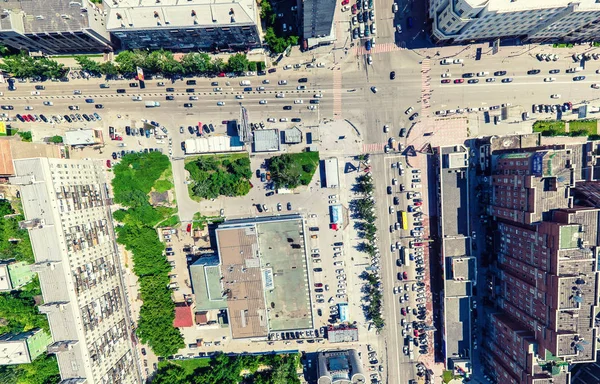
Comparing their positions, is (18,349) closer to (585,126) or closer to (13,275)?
(13,275)

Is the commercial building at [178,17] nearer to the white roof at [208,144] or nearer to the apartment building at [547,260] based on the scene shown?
the white roof at [208,144]

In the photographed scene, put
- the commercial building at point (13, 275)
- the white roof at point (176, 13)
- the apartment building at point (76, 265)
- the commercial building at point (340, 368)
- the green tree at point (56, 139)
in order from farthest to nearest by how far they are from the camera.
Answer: the green tree at point (56, 139), the commercial building at point (13, 275), the commercial building at point (340, 368), the white roof at point (176, 13), the apartment building at point (76, 265)

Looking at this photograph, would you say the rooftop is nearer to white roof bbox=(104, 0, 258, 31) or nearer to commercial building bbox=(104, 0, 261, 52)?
commercial building bbox=(104, 0, 261, 52)

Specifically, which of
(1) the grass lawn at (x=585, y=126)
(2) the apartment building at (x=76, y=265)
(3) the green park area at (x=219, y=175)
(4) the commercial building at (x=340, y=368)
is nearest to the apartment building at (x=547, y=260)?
(1) the grass lawn at (x=585, y=126)

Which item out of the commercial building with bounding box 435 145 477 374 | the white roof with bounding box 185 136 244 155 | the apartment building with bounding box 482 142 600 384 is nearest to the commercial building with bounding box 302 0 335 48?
the white roof with bounding box 185 136 244 155

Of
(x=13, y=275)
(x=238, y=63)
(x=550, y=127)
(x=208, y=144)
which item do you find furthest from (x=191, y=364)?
(x=550, y=127)

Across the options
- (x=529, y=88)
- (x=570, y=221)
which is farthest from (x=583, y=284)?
(x=529, y=88)
